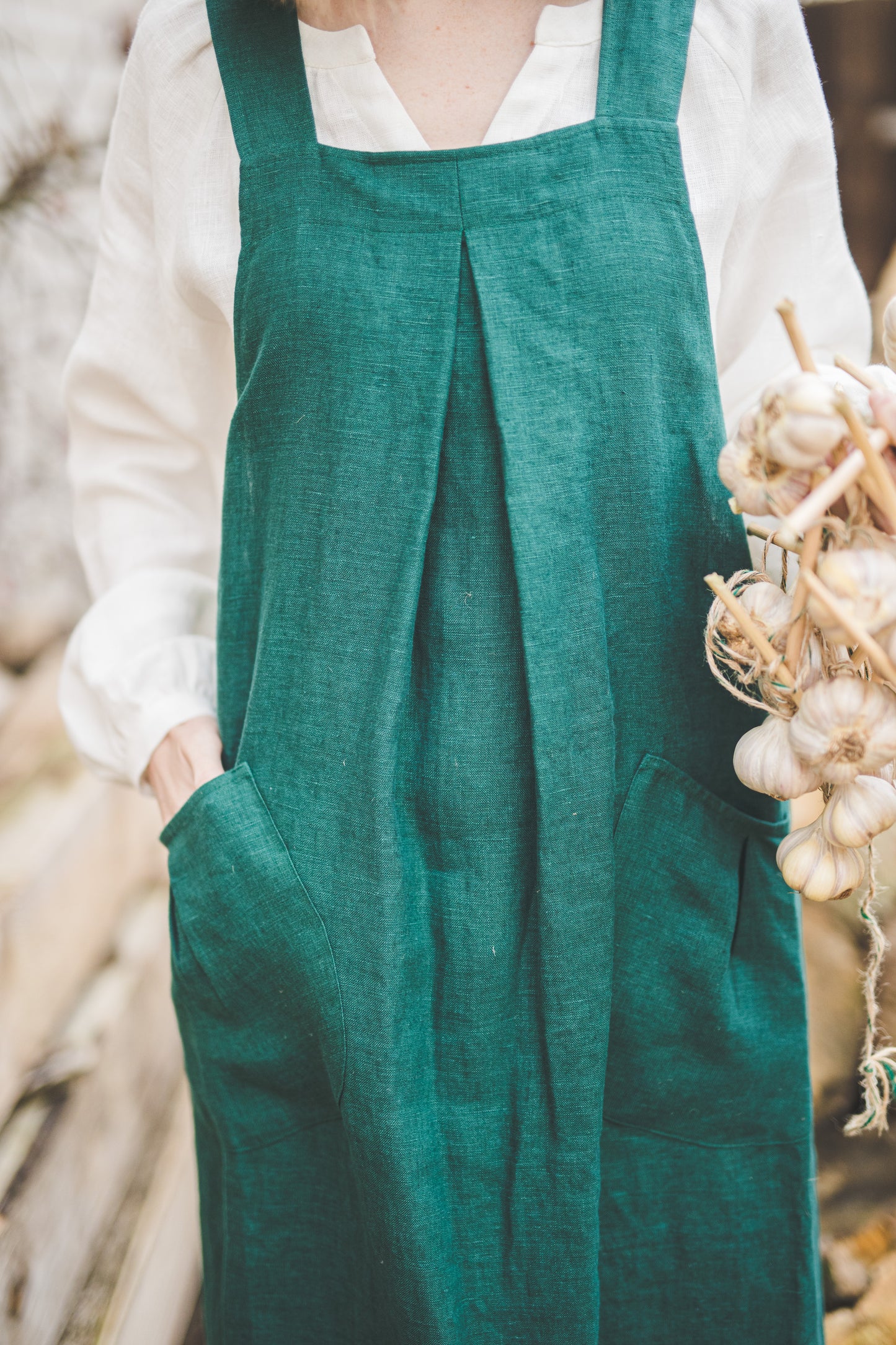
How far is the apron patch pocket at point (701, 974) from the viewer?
784mm

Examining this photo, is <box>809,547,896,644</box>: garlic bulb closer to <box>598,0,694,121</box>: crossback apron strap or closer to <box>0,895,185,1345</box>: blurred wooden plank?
<box>598,0,694,121</box>: crossback apron strap

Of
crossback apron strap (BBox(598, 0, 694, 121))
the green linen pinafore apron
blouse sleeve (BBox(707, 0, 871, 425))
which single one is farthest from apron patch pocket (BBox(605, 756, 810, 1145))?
crossback apron strap (BBox(598, 0, 694, 121))

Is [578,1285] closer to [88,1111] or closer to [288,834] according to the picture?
[288,834]

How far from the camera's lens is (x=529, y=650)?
73 centimetres

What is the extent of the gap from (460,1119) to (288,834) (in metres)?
0.28

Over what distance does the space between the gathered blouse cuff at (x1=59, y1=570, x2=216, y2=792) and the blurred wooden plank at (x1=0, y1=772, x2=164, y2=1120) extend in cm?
45

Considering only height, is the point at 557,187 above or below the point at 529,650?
above

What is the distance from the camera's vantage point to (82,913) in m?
1.52

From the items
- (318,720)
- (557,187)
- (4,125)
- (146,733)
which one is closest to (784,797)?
(318,720)

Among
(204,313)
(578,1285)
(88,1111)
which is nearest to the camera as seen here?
(578,1285)

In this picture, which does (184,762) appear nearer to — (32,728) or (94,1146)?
(32,728)

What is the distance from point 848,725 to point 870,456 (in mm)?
162

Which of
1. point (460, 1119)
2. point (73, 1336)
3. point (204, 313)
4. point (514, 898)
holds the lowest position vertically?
point (73, 1336)

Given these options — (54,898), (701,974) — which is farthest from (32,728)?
(701,974)
